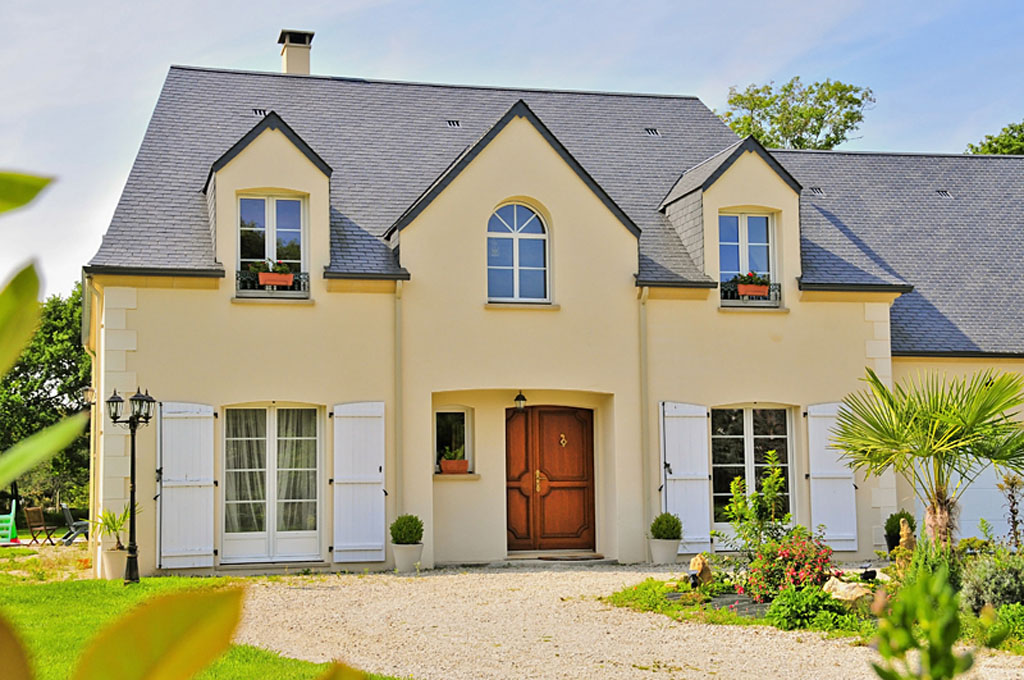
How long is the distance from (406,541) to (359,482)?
39.6 inches

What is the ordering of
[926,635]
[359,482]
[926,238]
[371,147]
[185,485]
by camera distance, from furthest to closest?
[926,238]
[371,147]
[359,482]
[185,485]
[926,635]

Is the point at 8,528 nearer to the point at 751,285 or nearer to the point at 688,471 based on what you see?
the point at 688,471

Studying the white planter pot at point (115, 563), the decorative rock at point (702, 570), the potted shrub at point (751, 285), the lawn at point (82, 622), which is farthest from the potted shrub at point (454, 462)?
the potted shrub at point (751, 285)

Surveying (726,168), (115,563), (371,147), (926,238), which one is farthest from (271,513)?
(926,238)

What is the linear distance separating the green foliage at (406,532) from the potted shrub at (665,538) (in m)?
3.12

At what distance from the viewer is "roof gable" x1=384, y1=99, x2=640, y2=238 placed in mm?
14828

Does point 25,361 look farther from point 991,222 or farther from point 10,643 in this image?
point 10,643

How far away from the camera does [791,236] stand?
1593 centimetres

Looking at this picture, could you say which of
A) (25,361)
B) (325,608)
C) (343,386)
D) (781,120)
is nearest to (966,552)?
(325,608)

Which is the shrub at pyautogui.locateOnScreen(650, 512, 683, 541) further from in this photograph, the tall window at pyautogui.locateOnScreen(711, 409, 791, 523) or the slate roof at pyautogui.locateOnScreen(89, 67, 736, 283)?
the slate roof at pyautogui.locateOnScreen(89, 67, 736, 283)

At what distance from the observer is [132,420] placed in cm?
1282

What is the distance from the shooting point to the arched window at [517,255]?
15234 millimetres

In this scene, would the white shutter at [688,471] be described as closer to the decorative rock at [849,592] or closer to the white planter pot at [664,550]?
the white planter pot at [664,550]

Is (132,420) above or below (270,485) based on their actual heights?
above
